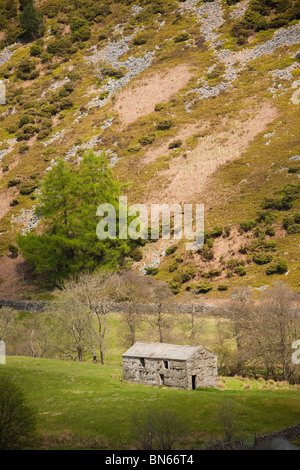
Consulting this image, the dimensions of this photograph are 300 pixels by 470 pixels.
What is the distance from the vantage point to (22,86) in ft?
452

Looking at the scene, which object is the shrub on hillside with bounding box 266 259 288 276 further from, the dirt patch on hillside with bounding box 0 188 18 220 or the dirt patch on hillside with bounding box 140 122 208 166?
the dirt patch on hillside with bounding box 0 188 18 220

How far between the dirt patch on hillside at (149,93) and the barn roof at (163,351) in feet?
247

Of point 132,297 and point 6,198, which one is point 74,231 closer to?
point 132,297

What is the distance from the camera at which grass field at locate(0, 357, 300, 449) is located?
27.2 metres

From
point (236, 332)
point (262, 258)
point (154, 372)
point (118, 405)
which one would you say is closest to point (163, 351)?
point (154, 372)

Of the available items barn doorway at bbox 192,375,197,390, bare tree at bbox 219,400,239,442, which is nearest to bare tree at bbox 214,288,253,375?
barn doorway at bbox 192,375,197,390

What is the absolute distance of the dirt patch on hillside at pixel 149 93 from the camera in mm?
109750

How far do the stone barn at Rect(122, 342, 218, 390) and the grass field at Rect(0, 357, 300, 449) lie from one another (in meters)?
1.25

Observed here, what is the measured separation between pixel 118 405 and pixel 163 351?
767 cm

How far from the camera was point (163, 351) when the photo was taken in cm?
3847

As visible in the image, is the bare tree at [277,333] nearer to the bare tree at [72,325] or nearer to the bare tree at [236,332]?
the bare tree at [236,332]

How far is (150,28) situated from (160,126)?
52091mm

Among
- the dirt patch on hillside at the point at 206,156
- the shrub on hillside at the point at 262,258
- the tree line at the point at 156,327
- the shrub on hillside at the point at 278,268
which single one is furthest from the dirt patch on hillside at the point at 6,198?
the shrub on hillside at the point at 278,268

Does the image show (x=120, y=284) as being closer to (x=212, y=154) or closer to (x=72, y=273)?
(x=72, y=273)
